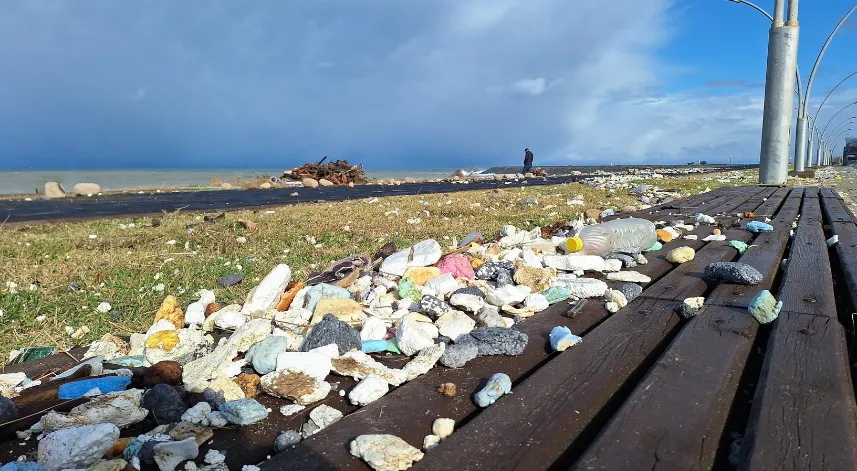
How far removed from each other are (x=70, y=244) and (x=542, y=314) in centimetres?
512

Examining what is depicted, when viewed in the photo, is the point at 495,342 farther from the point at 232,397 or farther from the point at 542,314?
the point at 232,397

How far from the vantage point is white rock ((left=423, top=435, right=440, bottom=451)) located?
1465mm

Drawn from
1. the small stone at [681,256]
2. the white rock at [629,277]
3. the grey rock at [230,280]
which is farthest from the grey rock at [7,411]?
the small stone at [681,256]

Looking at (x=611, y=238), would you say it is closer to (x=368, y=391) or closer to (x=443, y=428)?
(x=368, y=391)

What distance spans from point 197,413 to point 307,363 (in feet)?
1.40

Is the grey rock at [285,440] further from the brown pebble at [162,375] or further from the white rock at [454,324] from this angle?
the white rock at [454,324]

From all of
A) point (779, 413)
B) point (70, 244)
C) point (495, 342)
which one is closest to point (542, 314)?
point (495, 342)

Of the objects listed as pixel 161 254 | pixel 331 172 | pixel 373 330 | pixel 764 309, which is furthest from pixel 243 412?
pixel 331 172

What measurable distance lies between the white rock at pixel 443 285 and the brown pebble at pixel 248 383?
4.29 ft

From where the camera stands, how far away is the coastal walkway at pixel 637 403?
1.35 metres

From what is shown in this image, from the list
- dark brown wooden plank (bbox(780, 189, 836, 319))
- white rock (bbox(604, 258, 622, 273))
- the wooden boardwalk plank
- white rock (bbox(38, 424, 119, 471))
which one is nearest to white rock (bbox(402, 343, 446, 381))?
the wooden boardwalk plank

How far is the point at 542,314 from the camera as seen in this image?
8.71 feet

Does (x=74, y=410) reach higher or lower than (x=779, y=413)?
lower

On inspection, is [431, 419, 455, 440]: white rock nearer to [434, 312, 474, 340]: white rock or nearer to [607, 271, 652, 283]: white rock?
[434, 312, 474, 340]: white rock
